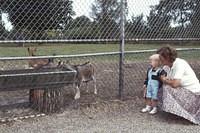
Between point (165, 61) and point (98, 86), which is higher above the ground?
point (165, 61)

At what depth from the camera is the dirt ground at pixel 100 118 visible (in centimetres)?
565

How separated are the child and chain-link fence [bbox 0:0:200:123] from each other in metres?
0.59

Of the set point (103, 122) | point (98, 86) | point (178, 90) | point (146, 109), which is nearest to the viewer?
point (103, 122)

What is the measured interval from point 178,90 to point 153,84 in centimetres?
51

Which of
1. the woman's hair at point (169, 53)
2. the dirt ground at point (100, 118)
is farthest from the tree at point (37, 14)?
the woman's hair at point (169, 53)

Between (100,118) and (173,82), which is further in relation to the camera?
(100,118)

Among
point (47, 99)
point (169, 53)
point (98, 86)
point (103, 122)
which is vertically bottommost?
point (103, 122)

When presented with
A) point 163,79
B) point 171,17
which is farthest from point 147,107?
point 171,17

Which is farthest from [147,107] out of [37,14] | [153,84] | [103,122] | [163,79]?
[37,14]

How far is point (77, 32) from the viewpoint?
677 centimetres

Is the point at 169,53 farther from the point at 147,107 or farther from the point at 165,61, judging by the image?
the point at 147,107

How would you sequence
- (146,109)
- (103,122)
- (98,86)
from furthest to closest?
(98,86), (146,109), (103,122)

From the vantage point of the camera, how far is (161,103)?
6.48 metres

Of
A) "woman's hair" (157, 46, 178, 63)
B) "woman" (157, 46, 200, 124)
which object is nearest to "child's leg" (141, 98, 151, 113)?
"woman" (157, 46, 200, 124)
